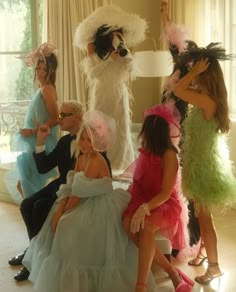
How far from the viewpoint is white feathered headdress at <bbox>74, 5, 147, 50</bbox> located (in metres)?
2.93

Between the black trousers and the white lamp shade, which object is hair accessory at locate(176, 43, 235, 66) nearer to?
the black trousers

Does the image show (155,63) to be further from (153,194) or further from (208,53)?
(153,194)

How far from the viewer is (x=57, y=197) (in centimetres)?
250

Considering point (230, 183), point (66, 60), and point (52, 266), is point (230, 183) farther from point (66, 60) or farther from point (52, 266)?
point (66, 60)

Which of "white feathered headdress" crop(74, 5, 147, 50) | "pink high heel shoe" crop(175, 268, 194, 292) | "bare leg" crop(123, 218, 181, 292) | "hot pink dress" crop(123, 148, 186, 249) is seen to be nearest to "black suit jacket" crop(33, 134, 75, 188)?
"hot pink dress" crop(123, 148, 186, 249)

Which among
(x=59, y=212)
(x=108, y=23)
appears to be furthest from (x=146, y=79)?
(x=59, y=212)

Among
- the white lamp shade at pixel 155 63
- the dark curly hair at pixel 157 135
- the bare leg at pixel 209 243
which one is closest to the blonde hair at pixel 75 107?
the dark curly hair at pixel 157 135

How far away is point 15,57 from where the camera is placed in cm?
411

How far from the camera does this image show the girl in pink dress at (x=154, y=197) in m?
2.06

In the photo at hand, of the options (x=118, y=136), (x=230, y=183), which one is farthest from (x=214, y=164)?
(x=118, y=136)

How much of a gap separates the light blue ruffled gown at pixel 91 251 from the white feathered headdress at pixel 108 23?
3.73 ft

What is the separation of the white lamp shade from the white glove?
1710 mm

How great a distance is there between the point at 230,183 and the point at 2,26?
2.71m

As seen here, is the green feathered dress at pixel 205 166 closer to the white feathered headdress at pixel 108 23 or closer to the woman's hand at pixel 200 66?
the woman's hand at pixel 200 66
